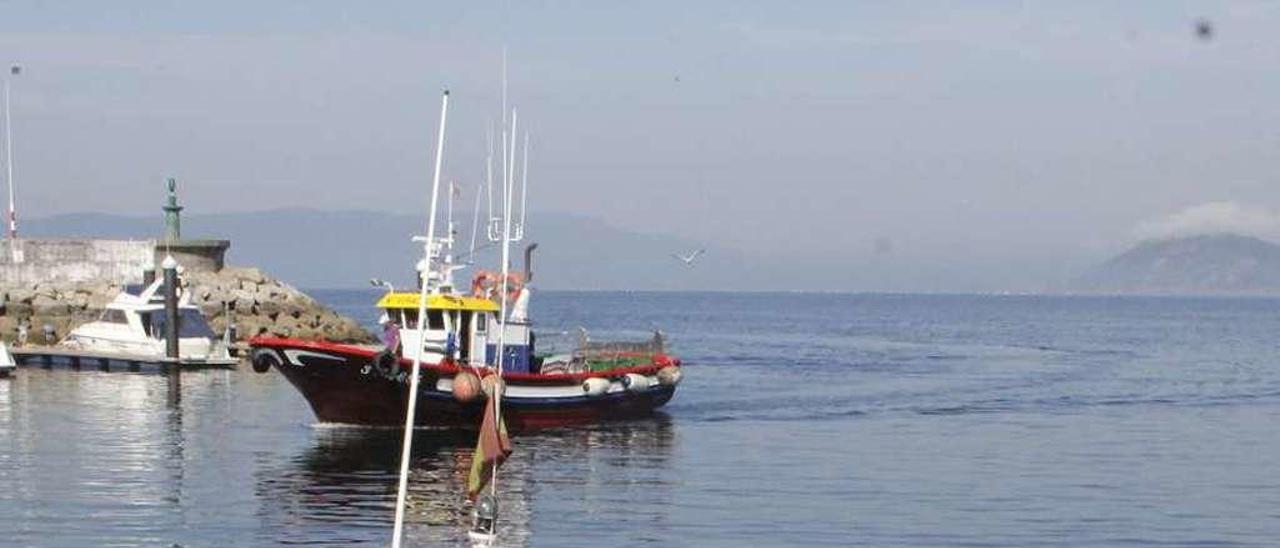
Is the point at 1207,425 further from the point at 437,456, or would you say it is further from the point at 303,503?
the point at 303,503

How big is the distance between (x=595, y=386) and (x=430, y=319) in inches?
169

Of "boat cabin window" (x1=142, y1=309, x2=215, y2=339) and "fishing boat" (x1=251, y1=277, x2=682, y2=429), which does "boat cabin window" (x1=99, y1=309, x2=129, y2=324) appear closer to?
"boat cabin window" (x1=142, y1=309, x2=215, y2=339)

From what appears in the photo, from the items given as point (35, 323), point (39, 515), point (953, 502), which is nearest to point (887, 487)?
point (953, 502)

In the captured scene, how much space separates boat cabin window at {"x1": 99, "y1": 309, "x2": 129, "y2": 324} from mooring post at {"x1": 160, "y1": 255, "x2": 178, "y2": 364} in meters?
1.90

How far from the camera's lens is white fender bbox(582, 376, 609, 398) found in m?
44.0

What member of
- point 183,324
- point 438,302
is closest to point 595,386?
point 438,302

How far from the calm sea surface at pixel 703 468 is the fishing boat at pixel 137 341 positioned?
195 cm

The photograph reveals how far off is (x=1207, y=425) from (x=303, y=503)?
26506 millimetres

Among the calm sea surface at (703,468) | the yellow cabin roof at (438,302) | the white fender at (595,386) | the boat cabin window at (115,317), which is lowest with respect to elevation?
the calm sea surface at (703,468)

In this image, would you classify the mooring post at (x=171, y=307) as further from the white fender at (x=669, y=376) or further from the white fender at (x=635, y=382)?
the white fender at (x=635, y=382)

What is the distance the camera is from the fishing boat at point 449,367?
40.5 meters

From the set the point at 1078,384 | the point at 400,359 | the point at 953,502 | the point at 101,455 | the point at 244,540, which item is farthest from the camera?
the point at 1078,384

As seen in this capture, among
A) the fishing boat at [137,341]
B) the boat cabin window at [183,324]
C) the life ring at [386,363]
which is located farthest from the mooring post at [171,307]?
the life ring at [386,363]

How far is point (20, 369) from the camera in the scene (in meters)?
61.7
